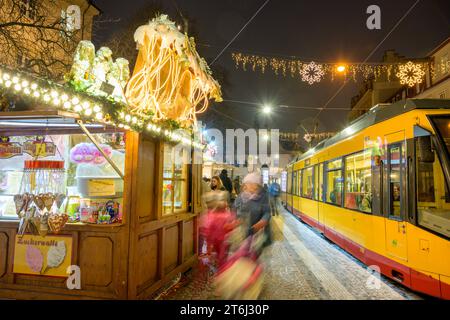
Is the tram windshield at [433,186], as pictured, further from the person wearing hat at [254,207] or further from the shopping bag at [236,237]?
the shopping bag at [236,237]

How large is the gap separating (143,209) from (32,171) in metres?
1.72

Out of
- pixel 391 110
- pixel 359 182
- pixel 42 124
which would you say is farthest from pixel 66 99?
pixel 359 182

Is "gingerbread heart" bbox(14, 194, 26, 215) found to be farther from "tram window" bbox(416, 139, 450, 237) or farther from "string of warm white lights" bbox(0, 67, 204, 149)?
"tram window" bbox(416, 139, 450, 237)

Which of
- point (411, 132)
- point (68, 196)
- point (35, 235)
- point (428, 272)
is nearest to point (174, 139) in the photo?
point (68, 196)

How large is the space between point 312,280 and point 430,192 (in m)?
2.65

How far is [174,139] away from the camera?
5793 millimetres

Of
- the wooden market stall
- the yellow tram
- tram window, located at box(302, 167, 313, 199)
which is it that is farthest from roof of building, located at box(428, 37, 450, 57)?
the wooden market stall

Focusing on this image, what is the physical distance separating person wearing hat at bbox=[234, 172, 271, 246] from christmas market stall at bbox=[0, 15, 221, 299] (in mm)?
1431

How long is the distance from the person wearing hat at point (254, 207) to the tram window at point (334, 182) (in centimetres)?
401

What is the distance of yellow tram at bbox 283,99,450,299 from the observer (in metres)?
4.61

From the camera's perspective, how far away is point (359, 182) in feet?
23.8

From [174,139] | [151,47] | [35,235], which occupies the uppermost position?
[151,47]
